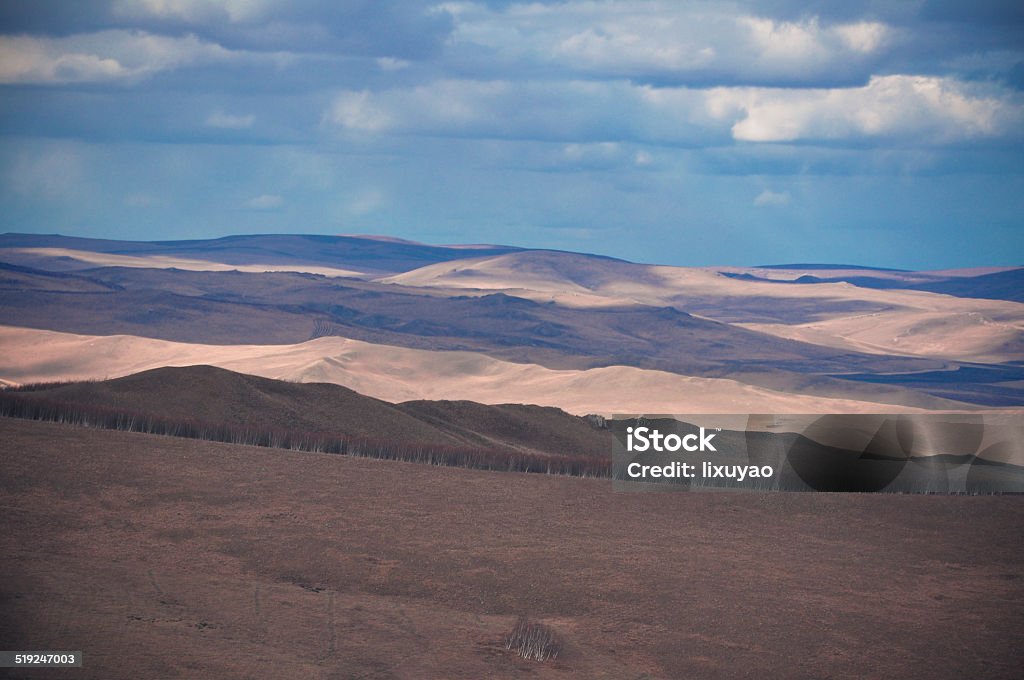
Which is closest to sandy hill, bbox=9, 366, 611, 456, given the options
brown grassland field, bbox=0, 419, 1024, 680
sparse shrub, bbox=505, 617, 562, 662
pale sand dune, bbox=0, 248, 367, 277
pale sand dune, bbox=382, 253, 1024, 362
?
brown grassland field, bbox=0, 419, 1024, 680

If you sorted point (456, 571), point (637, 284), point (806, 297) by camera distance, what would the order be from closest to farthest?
point (456, 571), point (806, 297), point (637, 284)

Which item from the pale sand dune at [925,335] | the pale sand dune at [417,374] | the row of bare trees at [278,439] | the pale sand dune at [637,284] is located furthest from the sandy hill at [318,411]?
the pale sand dune at [637,284]

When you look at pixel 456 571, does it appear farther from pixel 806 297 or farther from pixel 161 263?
pixel 161 263

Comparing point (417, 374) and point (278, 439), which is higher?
point (417, 374)

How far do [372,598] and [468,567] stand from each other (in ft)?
5.71

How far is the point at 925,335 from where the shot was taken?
112 meters

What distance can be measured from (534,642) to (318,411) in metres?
16.7

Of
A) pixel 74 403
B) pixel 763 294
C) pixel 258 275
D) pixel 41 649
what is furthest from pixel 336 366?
pixel 763 294

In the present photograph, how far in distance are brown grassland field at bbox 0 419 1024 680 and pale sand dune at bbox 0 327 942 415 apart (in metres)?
31.1

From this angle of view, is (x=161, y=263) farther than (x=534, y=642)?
Yes

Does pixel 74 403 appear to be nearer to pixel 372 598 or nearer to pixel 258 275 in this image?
pixel 372 598

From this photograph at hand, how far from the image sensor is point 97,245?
188m

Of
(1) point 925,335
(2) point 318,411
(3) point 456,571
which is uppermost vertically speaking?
(1) point 925,335

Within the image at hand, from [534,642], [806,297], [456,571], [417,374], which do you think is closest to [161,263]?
[806,297]
